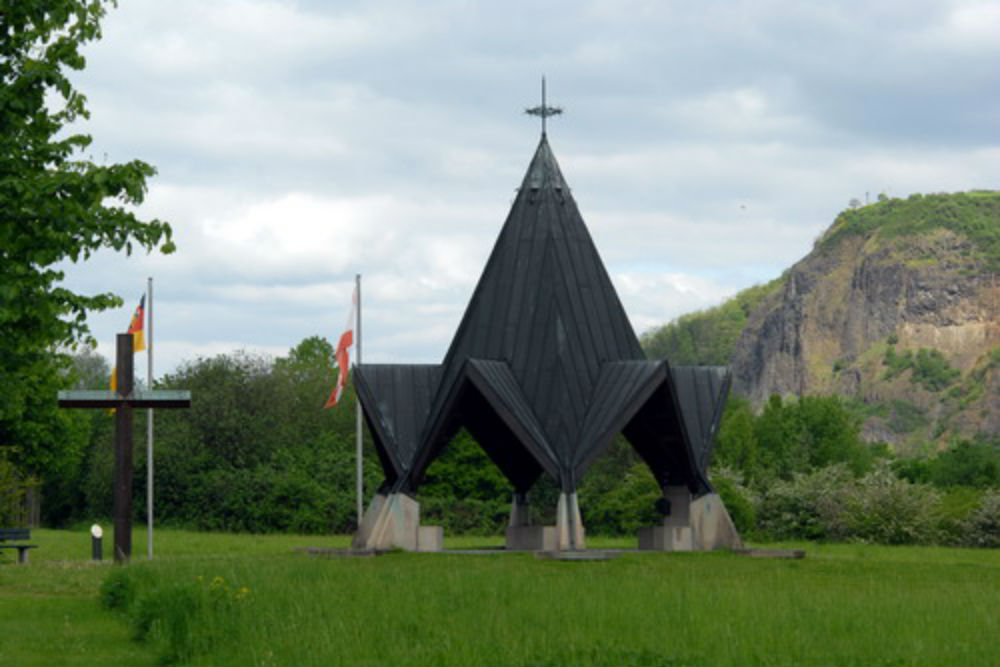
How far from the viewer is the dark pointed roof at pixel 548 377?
30531 millimetres

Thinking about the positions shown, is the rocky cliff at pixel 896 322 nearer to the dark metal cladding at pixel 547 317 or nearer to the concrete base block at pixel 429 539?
the dark metal cladding at pixel 547 317

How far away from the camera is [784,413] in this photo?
257 ft

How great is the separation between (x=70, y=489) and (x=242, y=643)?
59.9m

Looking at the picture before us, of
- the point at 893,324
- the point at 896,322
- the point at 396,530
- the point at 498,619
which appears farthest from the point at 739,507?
the point at 893,324

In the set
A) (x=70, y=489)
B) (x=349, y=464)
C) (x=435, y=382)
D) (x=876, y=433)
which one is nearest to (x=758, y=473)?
(x=349, y=464)

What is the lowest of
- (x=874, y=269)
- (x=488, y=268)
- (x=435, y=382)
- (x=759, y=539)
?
(x=759, y=539)

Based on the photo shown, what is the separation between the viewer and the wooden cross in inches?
1139

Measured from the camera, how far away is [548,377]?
31172 millimetres

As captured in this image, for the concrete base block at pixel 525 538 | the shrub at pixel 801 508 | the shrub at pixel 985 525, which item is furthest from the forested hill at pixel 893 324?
the concrete base block at pixel 525 538

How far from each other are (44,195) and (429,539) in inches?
585

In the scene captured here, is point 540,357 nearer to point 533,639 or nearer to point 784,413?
point 533,639

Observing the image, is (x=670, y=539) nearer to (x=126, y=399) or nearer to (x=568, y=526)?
(x=568, y=526)

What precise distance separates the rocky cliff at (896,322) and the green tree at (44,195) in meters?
124

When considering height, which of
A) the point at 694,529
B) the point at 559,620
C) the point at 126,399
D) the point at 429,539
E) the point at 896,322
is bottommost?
the point at 559,620
